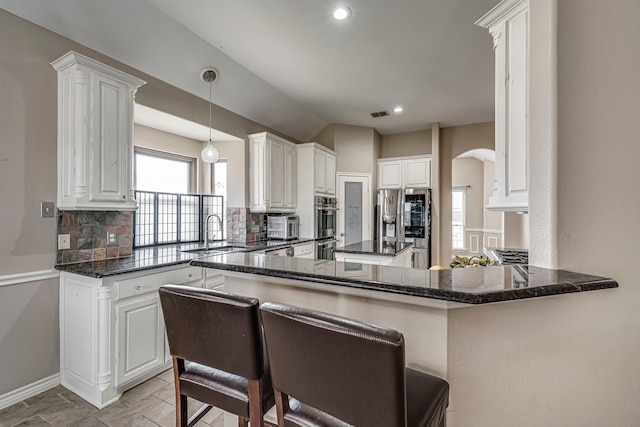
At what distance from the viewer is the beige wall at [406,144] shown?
18.7 feet

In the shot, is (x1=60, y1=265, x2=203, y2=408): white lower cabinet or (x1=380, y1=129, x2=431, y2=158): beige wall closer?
(x1=60, y1=265, x2=203, y2=408): white lower cabinet

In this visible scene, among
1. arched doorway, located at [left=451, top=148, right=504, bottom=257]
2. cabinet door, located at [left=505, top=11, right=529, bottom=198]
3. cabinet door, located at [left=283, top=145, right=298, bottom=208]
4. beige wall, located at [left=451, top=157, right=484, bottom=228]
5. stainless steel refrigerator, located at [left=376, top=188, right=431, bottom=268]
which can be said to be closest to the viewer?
cabinet door, located at [left=505, top=11, right=529, bottom=198]

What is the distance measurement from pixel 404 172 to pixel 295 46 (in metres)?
3.37

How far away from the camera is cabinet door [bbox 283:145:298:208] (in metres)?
4.67

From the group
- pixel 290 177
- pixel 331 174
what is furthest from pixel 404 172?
pixel 290 177

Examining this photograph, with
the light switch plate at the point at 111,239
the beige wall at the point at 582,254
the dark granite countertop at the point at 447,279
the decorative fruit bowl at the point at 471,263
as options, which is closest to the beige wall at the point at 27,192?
the light switch plate at the point at 111,239

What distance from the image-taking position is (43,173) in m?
2.18

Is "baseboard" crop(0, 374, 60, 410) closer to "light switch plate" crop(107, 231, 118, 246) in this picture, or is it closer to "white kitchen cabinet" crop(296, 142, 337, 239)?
"light switch plate" crop(107, 231, 118, 246)

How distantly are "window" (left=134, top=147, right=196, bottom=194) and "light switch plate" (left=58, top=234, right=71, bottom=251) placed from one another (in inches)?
46.6

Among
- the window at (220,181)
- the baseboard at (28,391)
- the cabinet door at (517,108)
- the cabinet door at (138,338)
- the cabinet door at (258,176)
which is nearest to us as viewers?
the cabinet door at (517,108)

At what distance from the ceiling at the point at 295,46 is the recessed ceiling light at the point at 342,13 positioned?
0.25 ft

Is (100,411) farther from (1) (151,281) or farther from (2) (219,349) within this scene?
(2) (219,349)

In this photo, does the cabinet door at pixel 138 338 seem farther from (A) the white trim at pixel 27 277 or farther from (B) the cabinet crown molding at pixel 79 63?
(B) the cabinet crown molding at pixel 79 63

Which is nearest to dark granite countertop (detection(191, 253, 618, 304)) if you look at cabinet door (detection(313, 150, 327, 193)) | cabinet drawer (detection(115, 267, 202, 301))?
cabinet drawer (detection(115, 267, 202, 301))
